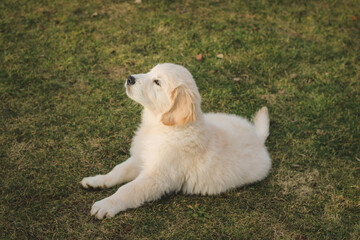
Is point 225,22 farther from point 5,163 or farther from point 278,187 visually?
point 5,163

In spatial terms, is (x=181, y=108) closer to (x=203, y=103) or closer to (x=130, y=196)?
(x=130, y=196)

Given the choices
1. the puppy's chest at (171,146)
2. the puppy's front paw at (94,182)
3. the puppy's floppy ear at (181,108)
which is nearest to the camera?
the puppy's floppy ear at (181,108)

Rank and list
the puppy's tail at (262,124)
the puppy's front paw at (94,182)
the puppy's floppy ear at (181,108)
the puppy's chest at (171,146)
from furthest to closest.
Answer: the puppy's tail at (262,124) → the puppy's front paw at (94,182) → the puppy's chest at (171,146) → the puppy's floppy ear at (181,108)

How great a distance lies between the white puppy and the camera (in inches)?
104

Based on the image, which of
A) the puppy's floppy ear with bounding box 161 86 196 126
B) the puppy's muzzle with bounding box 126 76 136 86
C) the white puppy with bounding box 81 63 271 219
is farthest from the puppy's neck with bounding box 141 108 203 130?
the puppy's muzzle with bounding box 126 76 136 86

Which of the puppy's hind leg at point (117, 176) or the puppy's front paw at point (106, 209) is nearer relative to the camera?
the puppy's front paw at point (106, 209)

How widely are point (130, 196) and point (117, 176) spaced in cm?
34

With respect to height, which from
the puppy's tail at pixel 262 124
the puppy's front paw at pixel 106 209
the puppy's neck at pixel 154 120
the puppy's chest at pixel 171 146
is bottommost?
the puppy's front paw at pixel 106 209

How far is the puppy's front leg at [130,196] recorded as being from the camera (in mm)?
2643

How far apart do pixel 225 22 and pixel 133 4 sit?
167 centimetres

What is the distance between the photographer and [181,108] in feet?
8.52

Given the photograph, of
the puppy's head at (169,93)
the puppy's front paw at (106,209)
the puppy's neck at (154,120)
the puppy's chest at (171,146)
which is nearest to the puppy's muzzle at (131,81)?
the puppy's head at (169,93)

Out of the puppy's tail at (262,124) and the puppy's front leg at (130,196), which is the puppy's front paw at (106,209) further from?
the puppy's tail at (262,124)

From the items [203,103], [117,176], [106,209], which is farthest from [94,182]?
[203,103]
